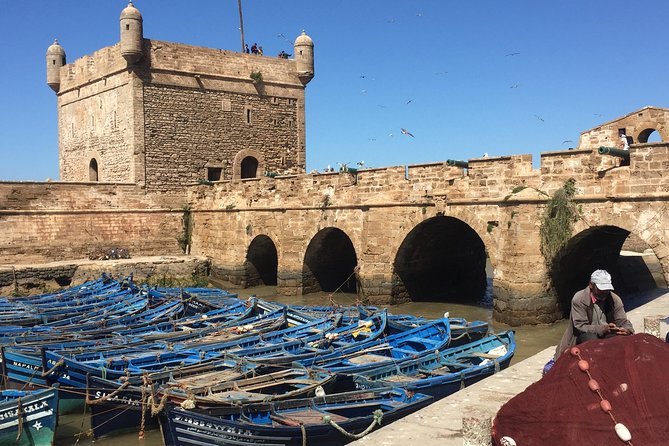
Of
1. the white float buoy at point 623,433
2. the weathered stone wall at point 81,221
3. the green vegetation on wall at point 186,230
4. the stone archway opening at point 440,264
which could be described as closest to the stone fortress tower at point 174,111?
the weathered stone wall at point 81,221

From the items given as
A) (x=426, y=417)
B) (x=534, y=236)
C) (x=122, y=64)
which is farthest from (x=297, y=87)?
(x=426, y=417)

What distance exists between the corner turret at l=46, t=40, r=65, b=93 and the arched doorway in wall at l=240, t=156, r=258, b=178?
29.6 ft

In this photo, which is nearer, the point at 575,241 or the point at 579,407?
the point at 579,407

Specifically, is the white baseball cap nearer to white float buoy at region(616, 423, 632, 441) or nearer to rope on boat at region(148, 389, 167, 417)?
white float buoy at region(616, 423, 632, 441)

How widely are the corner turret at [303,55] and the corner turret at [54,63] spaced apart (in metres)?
10.3

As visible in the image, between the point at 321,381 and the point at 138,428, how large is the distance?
2.91 meters

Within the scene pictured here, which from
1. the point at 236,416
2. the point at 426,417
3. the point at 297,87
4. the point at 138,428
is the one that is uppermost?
the point at 297,87

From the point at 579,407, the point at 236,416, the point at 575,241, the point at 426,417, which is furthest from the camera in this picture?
the point at 575,241

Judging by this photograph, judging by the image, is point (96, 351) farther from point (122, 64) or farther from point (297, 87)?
point (297, 87)

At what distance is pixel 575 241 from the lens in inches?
535

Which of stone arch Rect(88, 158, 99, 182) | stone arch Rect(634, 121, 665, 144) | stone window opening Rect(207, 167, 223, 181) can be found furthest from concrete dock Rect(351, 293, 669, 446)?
stone arch Rect(88, 158, 99, 182)

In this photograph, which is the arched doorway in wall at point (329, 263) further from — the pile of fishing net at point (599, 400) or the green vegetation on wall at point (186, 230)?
the pile of fishing net at point (599, 400)

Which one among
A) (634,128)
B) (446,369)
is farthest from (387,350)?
(634,128)

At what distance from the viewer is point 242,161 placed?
26906 mm
